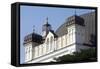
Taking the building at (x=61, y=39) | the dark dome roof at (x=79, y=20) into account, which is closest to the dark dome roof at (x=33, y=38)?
the building at (x=61, y=39)

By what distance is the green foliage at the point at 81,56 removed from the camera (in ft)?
9.09

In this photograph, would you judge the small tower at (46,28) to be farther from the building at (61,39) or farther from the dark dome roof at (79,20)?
→ the dark dome roof at (79,20)

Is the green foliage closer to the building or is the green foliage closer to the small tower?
the building

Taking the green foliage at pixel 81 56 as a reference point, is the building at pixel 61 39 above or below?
above

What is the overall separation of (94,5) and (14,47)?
3.40ft

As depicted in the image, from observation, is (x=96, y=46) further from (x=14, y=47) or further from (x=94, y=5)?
(x=14, y=47)

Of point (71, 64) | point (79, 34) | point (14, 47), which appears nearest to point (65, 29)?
point (79, 34)

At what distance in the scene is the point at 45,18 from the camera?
8.76 feet

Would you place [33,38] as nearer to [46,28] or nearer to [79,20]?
[46,28]

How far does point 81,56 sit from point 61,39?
0.31 m

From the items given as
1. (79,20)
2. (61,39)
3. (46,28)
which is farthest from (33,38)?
(79,20)

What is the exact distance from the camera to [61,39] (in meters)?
2.76

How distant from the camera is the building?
104 inches

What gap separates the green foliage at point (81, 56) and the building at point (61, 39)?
0.04 metres
